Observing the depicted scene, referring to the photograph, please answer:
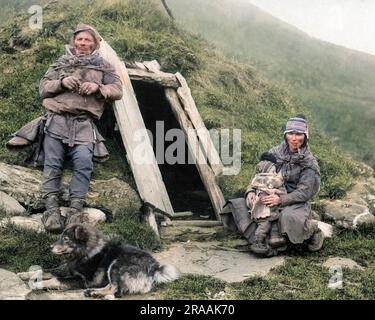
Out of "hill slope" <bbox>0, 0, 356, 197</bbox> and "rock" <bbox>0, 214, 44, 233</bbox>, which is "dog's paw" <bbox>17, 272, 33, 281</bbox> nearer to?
"rock" <bbox>0, 214, 44, 233</bbox>

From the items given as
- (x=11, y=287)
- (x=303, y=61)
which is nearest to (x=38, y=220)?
(x=11, y=287)

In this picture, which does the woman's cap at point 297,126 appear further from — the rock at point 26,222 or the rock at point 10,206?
the rock at point 10,206

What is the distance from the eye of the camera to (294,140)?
254 inches

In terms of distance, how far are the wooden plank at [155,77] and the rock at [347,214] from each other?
9.97 feet

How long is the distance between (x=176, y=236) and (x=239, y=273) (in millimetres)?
1462

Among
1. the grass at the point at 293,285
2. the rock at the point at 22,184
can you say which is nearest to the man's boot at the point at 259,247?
the grass at the point at 293,285

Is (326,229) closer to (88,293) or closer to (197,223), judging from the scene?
(197,223)

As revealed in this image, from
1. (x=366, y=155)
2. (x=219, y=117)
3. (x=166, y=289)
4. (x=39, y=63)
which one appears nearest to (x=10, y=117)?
(x=39, y=63)

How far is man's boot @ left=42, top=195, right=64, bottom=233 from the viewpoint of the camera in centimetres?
590

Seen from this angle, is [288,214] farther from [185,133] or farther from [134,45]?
[134,45]

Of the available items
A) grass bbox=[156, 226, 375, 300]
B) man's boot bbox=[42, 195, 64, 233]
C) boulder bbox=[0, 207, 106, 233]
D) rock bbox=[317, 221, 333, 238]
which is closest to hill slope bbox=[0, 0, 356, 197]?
boulder bbox=[0, 207, 106, 233]

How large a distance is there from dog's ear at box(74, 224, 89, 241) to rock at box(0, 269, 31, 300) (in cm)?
60

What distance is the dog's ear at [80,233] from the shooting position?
16.5 ft

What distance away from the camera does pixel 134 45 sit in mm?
9773
